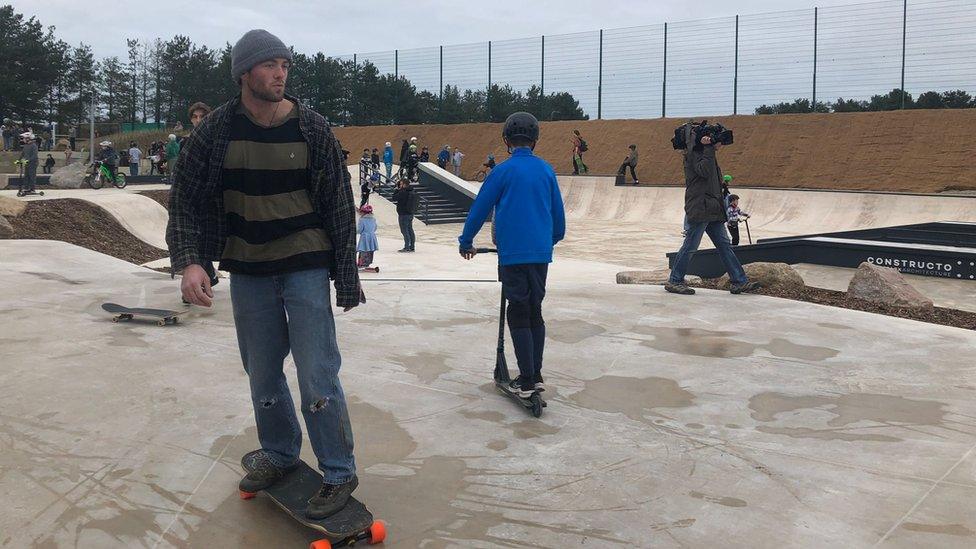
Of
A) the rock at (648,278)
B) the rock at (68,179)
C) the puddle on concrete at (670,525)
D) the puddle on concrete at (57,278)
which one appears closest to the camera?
the puddle on concrete at (670,525)

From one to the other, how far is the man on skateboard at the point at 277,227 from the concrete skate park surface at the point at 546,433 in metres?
0.51

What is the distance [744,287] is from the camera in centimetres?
813

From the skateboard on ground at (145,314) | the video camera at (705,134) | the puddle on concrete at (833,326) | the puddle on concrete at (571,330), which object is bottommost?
the puddle on concrete at (571,330)

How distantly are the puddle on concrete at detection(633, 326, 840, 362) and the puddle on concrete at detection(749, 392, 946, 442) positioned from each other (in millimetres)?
926

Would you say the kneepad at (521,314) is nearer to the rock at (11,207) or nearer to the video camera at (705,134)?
the video camera at (705,134)

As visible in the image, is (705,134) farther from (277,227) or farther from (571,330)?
(277,227)

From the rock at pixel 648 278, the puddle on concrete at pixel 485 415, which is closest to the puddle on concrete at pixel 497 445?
the puddle on concrete at pixel 485 415

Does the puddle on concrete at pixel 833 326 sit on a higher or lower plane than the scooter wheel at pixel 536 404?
higher

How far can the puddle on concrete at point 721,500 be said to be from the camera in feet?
10.5

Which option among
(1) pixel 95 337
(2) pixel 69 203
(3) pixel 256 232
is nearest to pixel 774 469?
(3) pixel 256 232

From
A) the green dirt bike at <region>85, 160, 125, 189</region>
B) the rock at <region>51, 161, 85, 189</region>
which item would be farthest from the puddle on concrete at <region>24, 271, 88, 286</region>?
the rock at <region>51, 161, 85, 189</region>

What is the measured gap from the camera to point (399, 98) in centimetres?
5003

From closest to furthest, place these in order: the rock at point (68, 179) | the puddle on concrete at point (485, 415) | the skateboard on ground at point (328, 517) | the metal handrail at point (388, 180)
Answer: the skateboard on ground at point (328, 517), the puddle on concrete at point (485, 415), the metal handrail at point (388, 180), the rock at point (68, 179)

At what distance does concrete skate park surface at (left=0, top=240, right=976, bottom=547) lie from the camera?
3008 millimetres
